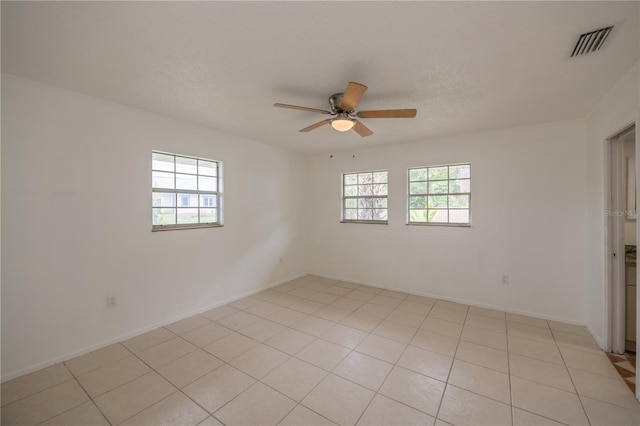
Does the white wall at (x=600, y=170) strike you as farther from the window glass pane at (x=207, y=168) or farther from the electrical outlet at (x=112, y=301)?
the electrical outlet at (x=112, y=301)

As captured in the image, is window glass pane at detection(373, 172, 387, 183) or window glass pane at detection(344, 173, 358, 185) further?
window glass pane at detection(344, 173, 358, 185)

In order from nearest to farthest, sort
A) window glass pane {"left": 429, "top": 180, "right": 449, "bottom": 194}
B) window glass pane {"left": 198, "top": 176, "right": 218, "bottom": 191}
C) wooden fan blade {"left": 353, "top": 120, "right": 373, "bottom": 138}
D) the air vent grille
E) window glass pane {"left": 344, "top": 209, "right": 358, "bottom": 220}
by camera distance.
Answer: the air vent grille
wooden fan blade {"left": 353, "top": 120, "right": 373, "bottom": 138}
window glass pane {"left": 198, "top": 176, "right": 218, "bottom": 191}
window glass pane {"left": 429, "top": 180, "right": 449, "bottom": 194}
window glass pane {"left": 344, "top": 209, "right": 358, "bottom": 220}

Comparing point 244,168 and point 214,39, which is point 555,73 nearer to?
point 214,39

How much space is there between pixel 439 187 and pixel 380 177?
103cm

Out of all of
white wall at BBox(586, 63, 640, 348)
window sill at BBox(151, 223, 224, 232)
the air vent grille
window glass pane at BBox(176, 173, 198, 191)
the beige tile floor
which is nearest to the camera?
the air vent grille

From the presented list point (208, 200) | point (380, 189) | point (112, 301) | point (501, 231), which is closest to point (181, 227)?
point (208, 200)

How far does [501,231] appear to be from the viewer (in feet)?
11.5

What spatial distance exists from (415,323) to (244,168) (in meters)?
3.32

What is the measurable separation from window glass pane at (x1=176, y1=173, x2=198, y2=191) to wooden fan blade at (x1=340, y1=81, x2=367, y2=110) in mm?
2342

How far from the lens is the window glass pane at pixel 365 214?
4701 mm

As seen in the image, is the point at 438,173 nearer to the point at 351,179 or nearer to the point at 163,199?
the point at 351,179

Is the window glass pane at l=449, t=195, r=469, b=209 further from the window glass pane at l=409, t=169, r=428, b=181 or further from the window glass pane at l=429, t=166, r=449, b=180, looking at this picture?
the window glass pane at l=409, t=169, r=428, b=181

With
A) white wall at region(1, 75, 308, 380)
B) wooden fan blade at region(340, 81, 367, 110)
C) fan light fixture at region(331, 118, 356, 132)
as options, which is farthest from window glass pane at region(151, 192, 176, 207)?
wooden fan blade at region(340, 81, 367, 110)

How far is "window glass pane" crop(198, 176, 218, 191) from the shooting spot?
3.55 m
